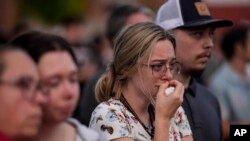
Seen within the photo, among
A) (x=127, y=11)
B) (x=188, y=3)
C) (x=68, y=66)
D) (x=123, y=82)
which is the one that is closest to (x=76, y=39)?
(x=127, y=11)

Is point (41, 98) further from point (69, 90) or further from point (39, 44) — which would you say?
point (39, 44)

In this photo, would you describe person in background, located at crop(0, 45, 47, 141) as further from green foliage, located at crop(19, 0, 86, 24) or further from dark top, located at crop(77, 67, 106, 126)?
green foliage, located at crop(19, 0, 86, 24)

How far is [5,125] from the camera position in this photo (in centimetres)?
467

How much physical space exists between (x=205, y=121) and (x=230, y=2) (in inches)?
502

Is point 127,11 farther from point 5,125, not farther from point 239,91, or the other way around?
point 5,125

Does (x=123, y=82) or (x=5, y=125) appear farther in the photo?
(x=123, y=82)

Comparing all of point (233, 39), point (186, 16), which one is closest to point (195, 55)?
point (186, 16)

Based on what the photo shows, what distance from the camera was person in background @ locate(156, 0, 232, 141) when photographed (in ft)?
21.7

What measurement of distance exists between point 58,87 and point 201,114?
201cm

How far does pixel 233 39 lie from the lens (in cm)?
1062

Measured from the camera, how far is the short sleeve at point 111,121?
554 cm

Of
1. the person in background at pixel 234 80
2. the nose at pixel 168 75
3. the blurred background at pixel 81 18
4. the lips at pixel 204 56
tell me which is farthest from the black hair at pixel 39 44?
the person in background at pixel 234 80

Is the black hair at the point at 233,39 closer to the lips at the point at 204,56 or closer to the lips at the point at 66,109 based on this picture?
the lips at the point at 204,56

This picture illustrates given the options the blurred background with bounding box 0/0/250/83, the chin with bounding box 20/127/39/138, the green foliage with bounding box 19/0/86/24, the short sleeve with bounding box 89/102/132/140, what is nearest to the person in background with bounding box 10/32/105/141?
the chin with bounding box 20/127/39/138
